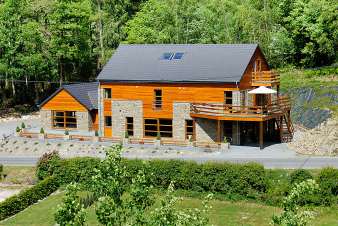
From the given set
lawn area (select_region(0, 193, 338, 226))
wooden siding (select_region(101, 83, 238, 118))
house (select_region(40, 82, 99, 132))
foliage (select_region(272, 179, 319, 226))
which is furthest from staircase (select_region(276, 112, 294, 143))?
foliage (select_region(272, 179, 319, 226))

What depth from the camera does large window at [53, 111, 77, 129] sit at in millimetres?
53500

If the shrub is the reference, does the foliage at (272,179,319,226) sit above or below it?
above

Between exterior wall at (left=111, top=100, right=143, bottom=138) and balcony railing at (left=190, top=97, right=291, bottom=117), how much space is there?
5048mm

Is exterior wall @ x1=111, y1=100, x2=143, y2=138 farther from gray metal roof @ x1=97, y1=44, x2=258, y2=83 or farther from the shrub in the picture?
the shrub

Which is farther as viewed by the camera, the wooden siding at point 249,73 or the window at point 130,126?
the window at point 130,126

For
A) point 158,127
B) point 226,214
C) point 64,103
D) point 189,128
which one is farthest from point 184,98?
point 226,214

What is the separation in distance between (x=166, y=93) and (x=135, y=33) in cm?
2356

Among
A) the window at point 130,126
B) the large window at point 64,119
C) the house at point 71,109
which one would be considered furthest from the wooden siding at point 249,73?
the large window at point 64,119

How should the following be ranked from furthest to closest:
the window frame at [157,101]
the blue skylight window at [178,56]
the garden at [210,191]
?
1. the blue skylight window at [178,56]
2. the window frame at [157,101]
3. the garden at [210,191]

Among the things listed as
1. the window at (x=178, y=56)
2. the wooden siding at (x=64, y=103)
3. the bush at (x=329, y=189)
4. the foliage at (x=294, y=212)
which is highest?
the window at (x=178, y=56)

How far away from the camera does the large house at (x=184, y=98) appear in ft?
153

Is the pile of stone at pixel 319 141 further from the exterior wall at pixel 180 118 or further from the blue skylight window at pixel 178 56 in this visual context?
the blue skylight window at pixel 178 56

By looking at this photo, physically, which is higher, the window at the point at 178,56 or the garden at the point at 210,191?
the window at the point at 178,56

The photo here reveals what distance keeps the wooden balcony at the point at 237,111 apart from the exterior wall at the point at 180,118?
687 mm
